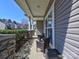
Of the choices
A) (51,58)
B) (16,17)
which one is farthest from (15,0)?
(16,17)

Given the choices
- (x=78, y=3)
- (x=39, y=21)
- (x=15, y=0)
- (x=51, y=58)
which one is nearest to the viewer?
(x=78, y=3)

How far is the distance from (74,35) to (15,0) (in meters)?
5.11

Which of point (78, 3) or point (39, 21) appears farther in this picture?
point (39, 21)

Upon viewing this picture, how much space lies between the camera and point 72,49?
3307mm

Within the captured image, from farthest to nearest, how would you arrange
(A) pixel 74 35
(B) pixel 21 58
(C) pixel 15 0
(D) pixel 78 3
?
(C) pixel 15 0 < (B) pixel 21 58 < (A) pixel 74 35 < (D) pixel 78 3

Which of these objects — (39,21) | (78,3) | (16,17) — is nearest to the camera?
(78,3)

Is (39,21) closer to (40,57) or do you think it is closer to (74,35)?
(40,57)

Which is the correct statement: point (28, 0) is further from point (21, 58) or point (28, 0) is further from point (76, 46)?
point (76, 46)

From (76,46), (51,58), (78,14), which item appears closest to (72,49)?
(76,46)

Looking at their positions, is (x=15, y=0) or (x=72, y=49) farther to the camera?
(x=15, y=0)

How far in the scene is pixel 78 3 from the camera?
2875 mm

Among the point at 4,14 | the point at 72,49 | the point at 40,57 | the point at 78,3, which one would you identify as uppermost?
the point at 4,14

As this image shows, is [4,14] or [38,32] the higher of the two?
[4,14]

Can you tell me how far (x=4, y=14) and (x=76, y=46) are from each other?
58.8 m
